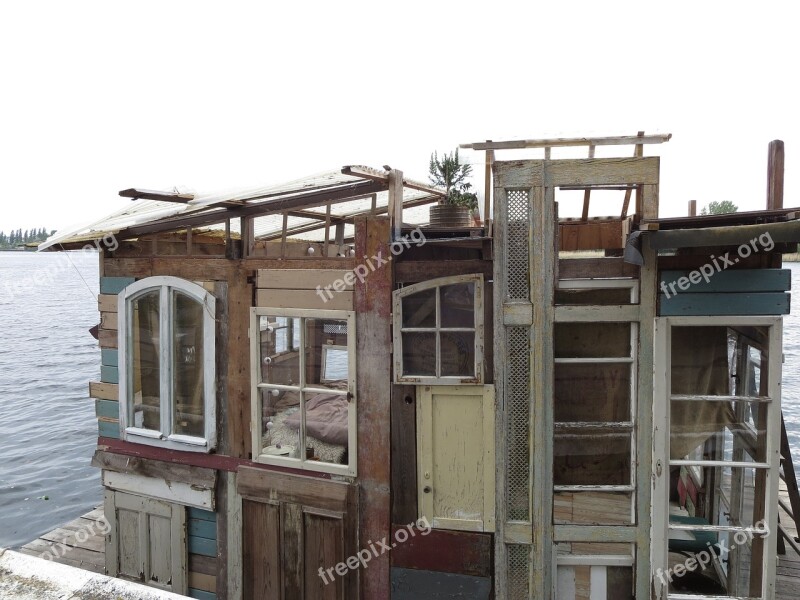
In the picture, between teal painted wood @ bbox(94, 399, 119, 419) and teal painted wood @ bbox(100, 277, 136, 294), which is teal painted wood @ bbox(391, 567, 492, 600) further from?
teal painted wood @ bbox(100, 277, 136, 294)

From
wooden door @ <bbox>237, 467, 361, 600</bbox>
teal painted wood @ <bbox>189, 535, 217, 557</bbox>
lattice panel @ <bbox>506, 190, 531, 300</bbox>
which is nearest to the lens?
lattice panel @ <bbox>506, 190, 531, 300</bbox>

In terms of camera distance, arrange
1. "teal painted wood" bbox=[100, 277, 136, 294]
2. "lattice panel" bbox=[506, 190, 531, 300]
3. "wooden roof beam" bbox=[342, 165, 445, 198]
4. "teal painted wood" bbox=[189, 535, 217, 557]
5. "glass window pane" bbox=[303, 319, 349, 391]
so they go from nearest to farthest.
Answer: "wooden roof beam" bbox=[342, 165, 445, 198] < "lattice panel" bbox=[506, 190, 531, 300] < "glass window pane" bbox=[303, 319, 349, 391] < "teal painted wood" bbox=[189, 535, 217, 557] < "teal painted wood" bbox=[100, 277, 136, 294]

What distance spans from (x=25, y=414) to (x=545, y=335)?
2684 centimetres

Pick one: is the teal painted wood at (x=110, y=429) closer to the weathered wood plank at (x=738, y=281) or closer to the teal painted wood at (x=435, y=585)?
the teal painted wood at (x=435, y=585)

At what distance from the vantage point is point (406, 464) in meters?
A: 5.34

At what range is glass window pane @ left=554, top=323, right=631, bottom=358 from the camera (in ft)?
16.2

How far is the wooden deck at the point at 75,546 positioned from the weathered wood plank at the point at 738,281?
801 centimetres

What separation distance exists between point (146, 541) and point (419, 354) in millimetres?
3965

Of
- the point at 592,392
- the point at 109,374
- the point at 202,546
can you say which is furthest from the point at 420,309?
the point at 109,374

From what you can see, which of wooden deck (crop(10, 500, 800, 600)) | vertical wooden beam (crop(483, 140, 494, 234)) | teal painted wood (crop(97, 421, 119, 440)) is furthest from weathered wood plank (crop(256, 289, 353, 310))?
wooden deck (crop(10, 500, 800, 600))

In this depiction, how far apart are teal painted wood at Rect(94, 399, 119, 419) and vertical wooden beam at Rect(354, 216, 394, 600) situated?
306cm

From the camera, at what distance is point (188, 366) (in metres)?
6.10

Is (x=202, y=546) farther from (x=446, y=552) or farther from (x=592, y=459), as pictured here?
(x=592, y=459)

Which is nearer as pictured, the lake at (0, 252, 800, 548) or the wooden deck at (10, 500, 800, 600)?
the wooden deck at (10, 500, 800, 600)
